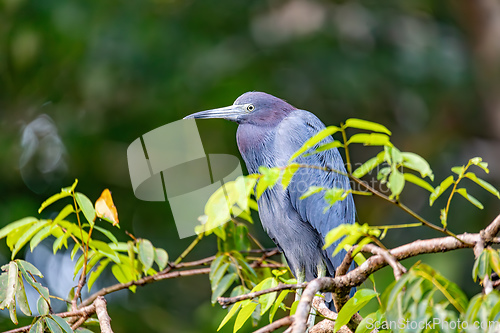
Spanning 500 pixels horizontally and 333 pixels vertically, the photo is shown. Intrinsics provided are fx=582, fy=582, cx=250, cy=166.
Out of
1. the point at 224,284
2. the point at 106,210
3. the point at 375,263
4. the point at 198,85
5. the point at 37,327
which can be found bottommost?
the point at 224,284

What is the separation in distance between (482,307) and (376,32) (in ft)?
19.5

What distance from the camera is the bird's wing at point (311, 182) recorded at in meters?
3.29

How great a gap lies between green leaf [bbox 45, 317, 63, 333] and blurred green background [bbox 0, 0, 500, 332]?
379 centimetres

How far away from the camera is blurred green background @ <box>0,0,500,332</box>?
604 cm

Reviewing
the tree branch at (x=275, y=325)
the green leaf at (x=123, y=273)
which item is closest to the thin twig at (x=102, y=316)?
the green leaf at (x=123, y=273)

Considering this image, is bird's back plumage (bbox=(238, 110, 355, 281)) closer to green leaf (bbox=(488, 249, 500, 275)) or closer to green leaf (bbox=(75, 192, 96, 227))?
green leaf (bbox=(75, 192, 96, 227))

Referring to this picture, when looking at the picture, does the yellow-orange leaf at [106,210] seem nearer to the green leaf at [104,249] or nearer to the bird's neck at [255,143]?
the green leaf at [104,249]

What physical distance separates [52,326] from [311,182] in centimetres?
179

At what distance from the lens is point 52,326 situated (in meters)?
1.90

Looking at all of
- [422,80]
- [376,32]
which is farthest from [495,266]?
[376,32]

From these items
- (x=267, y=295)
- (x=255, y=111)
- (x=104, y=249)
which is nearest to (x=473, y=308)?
(x=267, y=295)

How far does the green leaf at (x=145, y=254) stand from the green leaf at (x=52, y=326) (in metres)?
0.58

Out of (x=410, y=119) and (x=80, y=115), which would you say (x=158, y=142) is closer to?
(x=80, y=115)

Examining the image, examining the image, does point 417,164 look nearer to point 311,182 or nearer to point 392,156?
point 392,156
